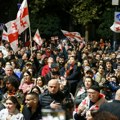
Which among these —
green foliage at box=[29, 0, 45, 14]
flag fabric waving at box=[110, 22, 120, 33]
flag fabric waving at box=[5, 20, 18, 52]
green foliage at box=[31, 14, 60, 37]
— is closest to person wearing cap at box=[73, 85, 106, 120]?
flag fabric waving at box=[5, 20, 18, 52]

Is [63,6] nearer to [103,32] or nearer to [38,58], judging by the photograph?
[103,32]

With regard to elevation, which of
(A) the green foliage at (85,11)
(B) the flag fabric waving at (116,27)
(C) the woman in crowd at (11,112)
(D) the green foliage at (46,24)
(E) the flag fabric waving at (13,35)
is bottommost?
(D) the green foliage at (46,24)

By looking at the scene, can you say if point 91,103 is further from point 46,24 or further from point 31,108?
point 46,24

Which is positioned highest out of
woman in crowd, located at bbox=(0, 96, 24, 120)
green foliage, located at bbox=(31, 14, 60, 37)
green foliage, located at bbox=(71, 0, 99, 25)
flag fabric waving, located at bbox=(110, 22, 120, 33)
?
woman in crowd, located at bbox=(0, 96, 24, 120)

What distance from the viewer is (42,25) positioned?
3872cm

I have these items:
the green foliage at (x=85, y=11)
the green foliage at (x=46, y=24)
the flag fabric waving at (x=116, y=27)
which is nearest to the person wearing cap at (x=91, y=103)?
the flag fabric waving at (x=116, y=27)

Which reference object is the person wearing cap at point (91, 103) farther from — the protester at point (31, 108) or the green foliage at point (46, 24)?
the green foliage at point (46, 24)

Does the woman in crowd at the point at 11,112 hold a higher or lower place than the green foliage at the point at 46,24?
higher

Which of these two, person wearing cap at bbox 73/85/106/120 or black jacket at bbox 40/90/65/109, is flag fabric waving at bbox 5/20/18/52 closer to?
black jacket at bbox 40/90/65/109

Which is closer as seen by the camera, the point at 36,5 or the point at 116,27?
the point at 116,27

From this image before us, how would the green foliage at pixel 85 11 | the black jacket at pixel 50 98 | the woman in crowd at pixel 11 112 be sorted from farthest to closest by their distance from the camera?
the green foliage at pixel 85 11 < the black jacket at pixel 50 98 < the woman in crowd at pixel 11 112

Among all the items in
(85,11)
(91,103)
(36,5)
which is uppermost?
Answer: (91,103)

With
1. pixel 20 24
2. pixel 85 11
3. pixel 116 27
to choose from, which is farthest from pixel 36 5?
pixel 20 24

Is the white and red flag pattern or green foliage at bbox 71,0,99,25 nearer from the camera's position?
the white and red flag pattern
